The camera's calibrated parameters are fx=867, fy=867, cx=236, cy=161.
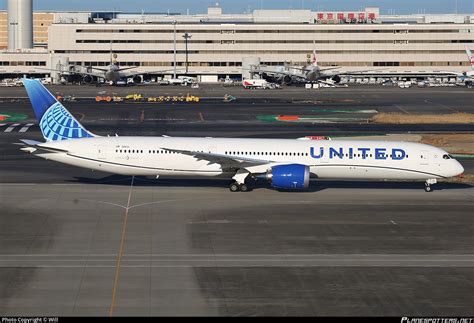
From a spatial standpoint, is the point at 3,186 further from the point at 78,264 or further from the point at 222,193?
the point at 78,264

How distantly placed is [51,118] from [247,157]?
13.3 meters

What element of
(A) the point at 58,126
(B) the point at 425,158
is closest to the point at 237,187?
A: (B) the point at 425,158

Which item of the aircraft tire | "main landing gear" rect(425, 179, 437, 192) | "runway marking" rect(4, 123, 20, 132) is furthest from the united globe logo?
"runway marking" rect(4, 123, 20, 132)

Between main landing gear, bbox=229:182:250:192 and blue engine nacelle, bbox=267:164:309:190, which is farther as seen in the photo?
main landing gear, bbox=229:182:250:192

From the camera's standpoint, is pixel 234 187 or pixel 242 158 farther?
pixel 242 158

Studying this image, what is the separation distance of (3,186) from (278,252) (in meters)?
23.8

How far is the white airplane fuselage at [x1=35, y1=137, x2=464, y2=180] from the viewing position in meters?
55.8

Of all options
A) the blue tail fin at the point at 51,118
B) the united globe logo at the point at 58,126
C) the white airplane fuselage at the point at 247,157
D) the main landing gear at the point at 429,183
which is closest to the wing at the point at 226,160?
the white airplane fuselage at the point at 247,157

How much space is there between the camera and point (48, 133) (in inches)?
2256

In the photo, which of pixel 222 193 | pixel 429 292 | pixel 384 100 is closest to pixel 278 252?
pixel 429 292

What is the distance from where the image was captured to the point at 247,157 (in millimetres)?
56031

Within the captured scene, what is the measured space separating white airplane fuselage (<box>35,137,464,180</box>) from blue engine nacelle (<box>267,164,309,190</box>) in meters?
1.39

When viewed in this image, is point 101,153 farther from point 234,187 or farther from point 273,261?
point 273,261

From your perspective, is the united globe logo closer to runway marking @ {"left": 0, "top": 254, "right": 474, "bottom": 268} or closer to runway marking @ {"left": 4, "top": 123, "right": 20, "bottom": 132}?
runway marking @ {"left": 0, "top": 254, "right": 474, "bottom": 268}
